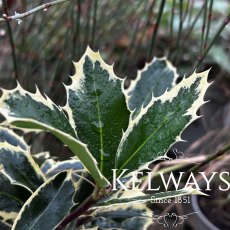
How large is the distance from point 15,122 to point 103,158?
125mm

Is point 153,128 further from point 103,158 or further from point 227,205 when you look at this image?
point 227,205

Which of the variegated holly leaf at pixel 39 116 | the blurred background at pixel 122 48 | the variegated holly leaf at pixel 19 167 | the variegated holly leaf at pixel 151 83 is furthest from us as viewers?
the blurred background at pixel 122 48

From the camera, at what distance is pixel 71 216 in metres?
0.51

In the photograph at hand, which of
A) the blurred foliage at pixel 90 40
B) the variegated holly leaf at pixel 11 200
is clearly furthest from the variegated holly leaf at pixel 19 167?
the blurred foliage at pixel 90 40

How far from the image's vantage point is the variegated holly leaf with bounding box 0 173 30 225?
1.72 feet

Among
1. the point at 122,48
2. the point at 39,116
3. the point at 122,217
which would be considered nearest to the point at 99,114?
the point at 39,116

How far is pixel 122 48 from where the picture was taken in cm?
158

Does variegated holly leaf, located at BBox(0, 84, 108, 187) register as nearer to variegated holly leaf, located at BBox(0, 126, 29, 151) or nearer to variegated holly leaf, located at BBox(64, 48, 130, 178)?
variegated holly leaf, located at BBox(64, 48, 130, 178)

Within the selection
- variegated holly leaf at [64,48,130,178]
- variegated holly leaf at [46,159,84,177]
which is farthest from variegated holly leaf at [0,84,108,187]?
variegated holly leaf at [46,159,84,177]

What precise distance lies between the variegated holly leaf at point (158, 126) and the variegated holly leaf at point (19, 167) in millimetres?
109

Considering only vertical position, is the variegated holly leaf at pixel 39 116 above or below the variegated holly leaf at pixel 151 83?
below

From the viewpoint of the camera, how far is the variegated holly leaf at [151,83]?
2.09ft

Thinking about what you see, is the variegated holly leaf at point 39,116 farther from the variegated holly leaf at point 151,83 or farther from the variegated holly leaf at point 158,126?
the variegated holly leaf at point 151,83

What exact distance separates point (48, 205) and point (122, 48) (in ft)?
3.78
